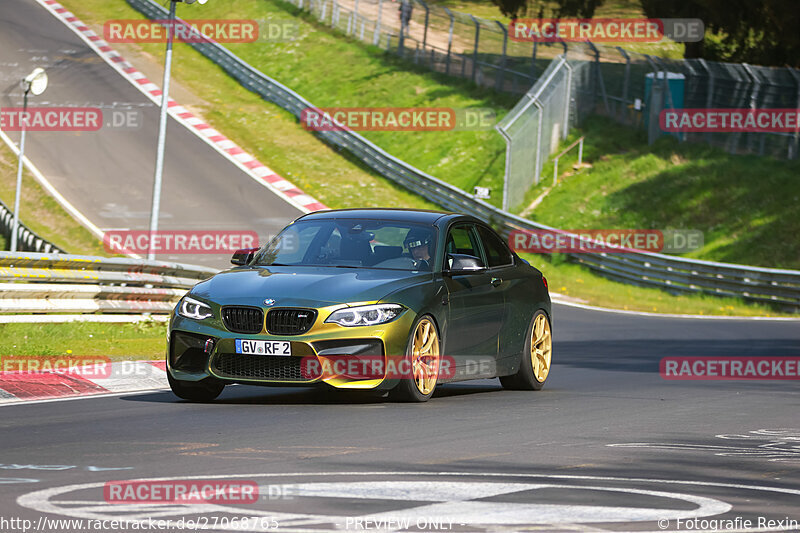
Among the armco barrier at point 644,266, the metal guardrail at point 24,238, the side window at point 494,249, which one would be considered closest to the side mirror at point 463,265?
the side window at point 494,249

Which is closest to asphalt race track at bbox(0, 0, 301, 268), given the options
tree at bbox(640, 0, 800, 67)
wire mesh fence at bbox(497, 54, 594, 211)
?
wire mesh fence at bbox(497, 54, 594, 211)

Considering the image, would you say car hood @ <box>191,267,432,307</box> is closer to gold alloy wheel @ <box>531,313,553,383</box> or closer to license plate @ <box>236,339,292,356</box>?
license plate @ <box>236,339,292,356</box>

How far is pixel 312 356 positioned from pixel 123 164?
28.6 metres

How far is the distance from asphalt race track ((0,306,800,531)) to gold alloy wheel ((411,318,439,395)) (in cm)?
25

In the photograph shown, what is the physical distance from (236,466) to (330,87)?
4340cm

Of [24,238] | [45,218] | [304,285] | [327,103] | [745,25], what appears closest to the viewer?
[304,285]

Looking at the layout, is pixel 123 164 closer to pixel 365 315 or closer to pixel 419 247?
pixel 419 247

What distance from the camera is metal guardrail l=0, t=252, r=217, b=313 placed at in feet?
50.6

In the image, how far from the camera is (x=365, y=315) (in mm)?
10547

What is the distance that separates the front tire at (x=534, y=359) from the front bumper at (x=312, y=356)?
2.40 meters

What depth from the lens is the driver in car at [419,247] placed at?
11484 mm

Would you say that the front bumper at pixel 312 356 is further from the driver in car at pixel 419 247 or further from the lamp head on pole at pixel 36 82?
the lamp head on pole at pixel 36 82

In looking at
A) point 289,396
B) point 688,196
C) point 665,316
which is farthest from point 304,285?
point 688,196

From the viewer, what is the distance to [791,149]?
37.6 m
